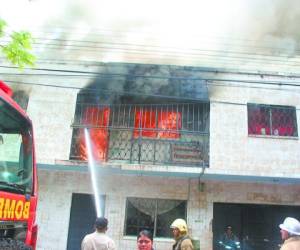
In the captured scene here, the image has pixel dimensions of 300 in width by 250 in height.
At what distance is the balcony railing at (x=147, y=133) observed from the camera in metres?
11.3

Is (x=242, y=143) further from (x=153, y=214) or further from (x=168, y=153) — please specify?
(x=153, y=214)

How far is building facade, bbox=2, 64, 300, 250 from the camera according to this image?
1076 centimetres

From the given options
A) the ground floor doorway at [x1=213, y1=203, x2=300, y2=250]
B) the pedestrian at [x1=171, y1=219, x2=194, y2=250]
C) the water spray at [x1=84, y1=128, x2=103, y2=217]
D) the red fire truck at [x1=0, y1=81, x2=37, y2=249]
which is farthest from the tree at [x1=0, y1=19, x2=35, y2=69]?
the ground floor doorway at [x1=213, y1=203, x2=300, y2=250]

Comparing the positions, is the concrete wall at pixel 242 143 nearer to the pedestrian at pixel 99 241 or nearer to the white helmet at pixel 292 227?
the pedestrian at pixel 99 241

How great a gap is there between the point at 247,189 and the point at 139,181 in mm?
3339

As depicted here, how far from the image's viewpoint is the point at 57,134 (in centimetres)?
1124

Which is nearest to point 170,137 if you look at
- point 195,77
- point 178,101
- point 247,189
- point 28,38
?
point 178,101

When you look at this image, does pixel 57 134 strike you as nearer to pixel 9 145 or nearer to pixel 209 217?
pixel 209 217

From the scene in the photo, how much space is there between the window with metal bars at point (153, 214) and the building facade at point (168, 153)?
0.03m

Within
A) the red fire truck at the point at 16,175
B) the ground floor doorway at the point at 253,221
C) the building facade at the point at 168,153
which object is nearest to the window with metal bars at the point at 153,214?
the building facade at the point at 168,153

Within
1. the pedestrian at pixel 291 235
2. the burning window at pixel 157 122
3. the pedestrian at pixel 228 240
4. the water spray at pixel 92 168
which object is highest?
the burning window at pixel 157 122

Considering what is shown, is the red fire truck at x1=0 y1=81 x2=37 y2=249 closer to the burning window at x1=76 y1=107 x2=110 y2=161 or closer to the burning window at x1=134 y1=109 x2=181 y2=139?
the burning window at x1=76 y1=107 x2=110 y2=161

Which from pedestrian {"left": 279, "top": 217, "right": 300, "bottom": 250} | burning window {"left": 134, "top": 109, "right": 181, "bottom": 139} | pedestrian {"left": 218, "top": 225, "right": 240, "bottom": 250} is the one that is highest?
burning window {"left": 134, "top": 109, "right": 181, "bottom": 139}

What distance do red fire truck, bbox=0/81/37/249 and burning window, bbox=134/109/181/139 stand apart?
309 inches
